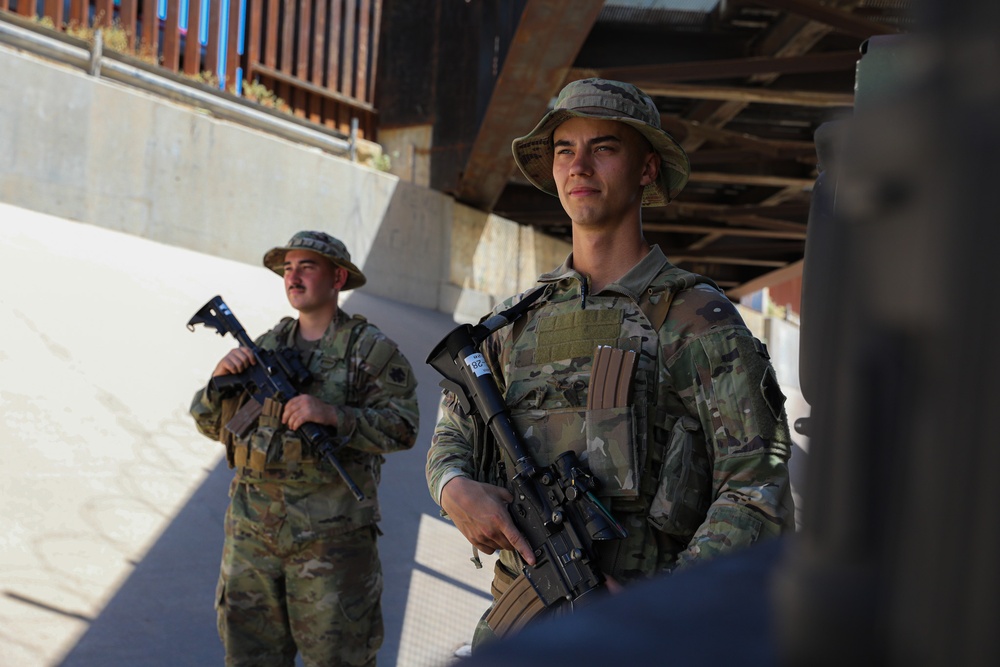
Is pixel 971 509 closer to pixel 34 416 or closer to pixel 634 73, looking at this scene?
pixel 34 416

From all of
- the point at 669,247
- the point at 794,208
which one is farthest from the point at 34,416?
the point at 669,247

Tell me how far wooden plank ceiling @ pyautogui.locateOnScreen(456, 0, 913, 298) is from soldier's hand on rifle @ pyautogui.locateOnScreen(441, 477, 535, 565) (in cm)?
347

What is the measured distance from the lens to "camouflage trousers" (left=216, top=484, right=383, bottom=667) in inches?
145

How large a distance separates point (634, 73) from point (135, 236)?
4.38 m

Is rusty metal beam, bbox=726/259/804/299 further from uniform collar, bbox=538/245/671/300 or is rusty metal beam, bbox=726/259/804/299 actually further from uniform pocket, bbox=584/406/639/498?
uniform pocket, bbox=584/406/639/498

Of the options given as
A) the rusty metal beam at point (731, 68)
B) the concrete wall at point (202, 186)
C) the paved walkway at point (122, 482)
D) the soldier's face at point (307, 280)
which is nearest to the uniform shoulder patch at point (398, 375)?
the soldier's face at point (307, 280)

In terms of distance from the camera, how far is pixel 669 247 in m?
15.2

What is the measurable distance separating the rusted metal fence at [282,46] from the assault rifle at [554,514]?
10.8 metres

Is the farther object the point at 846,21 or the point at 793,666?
the point at 846,21

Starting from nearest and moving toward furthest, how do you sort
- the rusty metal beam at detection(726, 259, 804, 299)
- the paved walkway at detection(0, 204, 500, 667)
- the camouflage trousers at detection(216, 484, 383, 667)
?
the camouflage trousers at detection(216, 484, 383, 667) < the paved walkway at detection(0, 204, 500, 667) < the rusty metal beam at detection(726, 259, 804, 299)

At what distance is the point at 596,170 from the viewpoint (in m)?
2.26

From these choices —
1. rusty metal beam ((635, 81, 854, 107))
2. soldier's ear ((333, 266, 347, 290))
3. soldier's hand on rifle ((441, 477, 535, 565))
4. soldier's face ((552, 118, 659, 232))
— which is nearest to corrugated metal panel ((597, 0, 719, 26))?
rusty metal beam ((635, 81, 854, 107))

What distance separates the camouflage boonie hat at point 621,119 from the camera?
7.25 feet

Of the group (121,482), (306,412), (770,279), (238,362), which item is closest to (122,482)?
(121,482)
